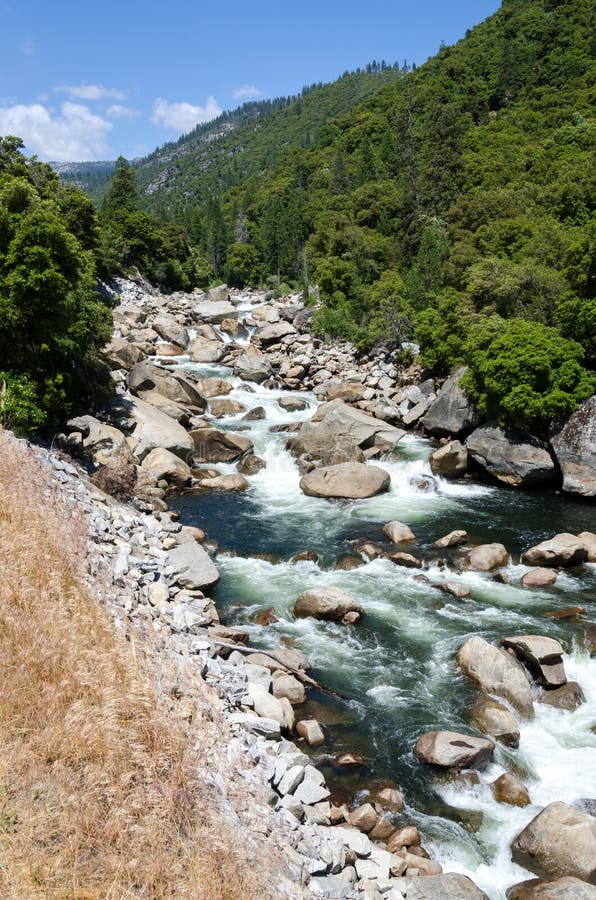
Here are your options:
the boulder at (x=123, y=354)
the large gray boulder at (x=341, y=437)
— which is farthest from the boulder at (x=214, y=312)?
the large gray boulder at (x=341, y=437)

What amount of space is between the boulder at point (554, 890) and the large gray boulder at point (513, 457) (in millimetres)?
18161

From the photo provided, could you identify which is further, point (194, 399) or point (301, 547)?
point (194, 399)

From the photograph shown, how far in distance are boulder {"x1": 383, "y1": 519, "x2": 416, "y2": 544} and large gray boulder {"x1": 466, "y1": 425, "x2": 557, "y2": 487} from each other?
7.22 meters

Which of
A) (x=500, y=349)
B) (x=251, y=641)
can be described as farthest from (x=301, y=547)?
(x=500, y=349)

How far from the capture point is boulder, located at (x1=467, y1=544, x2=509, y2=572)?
18000 millimetres

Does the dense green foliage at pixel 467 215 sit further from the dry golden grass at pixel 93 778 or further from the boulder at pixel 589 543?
the dry golden grass at pixel 93 778

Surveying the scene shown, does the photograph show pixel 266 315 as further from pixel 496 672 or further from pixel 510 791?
pixel 510 791

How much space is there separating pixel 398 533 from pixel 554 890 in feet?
40.6

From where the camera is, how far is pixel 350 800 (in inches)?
387

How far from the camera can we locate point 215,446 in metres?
27.8

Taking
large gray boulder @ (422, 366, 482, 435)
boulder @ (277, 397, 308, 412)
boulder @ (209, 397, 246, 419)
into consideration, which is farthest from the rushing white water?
boulder @ (277, 397, 308, 412)

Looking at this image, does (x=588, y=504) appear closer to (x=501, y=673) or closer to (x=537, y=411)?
(x=537, y=411)

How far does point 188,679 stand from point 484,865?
17.9 feet

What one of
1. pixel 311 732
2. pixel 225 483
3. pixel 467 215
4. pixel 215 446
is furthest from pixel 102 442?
pixel 467 215
